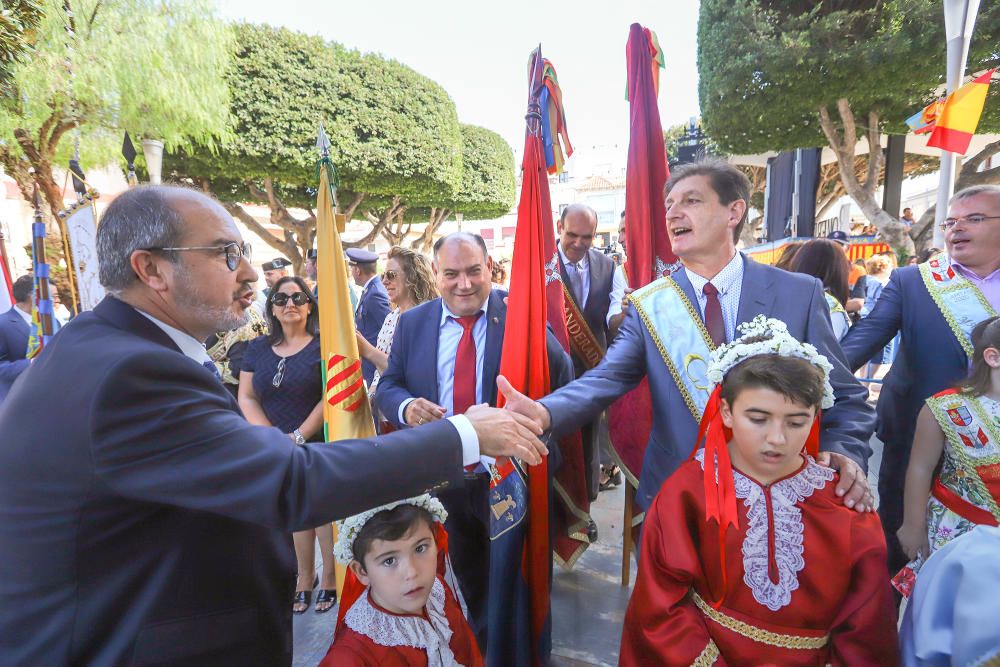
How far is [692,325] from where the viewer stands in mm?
2104

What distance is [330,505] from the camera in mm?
1229

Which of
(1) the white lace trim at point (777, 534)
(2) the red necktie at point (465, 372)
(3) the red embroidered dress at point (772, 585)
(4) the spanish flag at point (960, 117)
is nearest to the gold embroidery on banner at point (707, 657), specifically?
(3) the red embroidered dress at point (772, 585)

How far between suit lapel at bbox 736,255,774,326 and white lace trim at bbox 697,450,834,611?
0.65 meters

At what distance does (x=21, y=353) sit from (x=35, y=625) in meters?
4.19

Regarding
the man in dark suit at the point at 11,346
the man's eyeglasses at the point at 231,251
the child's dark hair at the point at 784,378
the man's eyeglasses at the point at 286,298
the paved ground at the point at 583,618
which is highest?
the man's eyeglasses at the point at 231,251

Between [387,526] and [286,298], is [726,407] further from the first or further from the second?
[286,298]

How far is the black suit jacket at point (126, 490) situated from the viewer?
1.13m

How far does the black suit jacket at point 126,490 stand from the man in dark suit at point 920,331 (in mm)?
2640

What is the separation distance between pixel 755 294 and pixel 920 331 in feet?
3.70

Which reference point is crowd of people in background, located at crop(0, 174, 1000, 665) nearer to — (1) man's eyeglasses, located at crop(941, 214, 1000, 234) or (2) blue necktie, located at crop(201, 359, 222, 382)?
(1) man's eyeglasses, located at crop(941, 214, 1000, 234)

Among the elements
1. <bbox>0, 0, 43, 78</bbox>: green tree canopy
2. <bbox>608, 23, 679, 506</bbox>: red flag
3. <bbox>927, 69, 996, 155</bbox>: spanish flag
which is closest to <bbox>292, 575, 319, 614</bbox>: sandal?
<bbox>608, 23, 679, 506</bbox>: red flag

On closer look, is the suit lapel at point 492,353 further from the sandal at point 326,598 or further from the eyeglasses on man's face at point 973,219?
the eyeglasses on man's face at point 973,219

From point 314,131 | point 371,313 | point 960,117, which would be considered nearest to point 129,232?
point 371,313

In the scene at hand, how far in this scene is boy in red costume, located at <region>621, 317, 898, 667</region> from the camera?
5.13 ft
